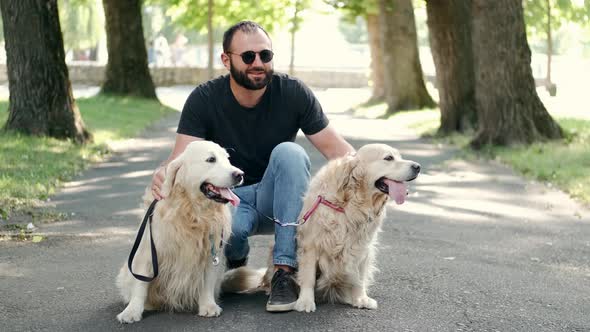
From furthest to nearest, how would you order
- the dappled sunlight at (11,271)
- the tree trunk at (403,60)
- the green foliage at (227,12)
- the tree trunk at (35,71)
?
the green foliage at (227,12) → the tree trunk at (403,60) → the tree trunk at (35,71) → the dappled sunlight at (11,271)

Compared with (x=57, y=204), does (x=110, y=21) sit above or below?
above

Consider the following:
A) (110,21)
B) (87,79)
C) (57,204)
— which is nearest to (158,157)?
(57,204)

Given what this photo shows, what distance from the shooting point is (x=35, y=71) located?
1573 cm

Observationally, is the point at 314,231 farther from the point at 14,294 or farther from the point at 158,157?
the point at 158,157

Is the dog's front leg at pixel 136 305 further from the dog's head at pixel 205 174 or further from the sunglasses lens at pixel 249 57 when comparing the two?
the sunglasses lens at pixel 249 57

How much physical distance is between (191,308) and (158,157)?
10068 millimetres

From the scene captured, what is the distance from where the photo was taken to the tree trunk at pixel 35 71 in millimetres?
15617

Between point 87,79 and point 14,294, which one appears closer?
point 14,294

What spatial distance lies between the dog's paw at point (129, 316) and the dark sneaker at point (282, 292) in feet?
2.54

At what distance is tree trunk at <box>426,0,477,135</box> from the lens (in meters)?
20.3

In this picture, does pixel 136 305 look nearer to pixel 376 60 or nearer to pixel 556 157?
pixel 556 157

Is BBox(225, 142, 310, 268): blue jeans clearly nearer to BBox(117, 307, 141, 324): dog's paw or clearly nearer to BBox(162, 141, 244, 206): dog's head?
BBox(162, 141, 244, 206): dog's head

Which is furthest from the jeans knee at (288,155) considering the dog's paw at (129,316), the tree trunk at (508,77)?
the tree trunk at (508,77)

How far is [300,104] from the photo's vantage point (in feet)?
20.6
